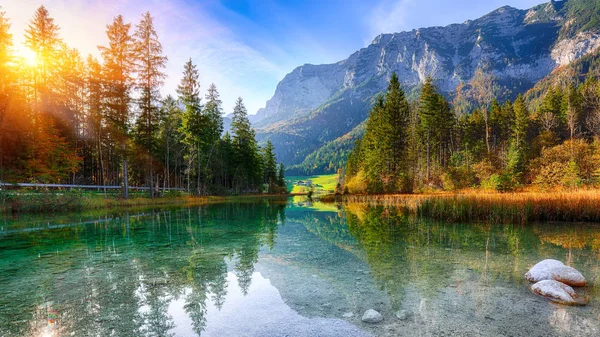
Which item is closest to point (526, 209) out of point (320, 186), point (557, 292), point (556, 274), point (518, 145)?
point (556, 274)

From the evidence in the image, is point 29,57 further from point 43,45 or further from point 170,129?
point 170,129

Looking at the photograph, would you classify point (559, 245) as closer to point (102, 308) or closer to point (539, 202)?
point (539, 202)

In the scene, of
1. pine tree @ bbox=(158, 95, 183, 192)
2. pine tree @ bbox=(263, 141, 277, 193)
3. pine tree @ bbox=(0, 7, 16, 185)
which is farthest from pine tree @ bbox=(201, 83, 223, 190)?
pine tree @ bbox=(263, 141, 277, 193)

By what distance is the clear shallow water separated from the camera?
3.45 m

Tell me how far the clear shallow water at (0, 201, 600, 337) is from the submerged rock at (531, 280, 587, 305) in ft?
0.49

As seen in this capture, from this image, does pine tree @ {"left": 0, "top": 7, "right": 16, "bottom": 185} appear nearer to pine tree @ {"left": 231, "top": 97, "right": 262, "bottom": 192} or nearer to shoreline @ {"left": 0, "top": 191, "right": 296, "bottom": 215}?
shoreline @ {"left": 0, "top": 191, "right": 296, "bottom": 215}

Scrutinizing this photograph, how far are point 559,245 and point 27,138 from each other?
1146 inches

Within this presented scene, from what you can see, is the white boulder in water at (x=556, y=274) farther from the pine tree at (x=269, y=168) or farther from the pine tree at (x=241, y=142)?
the pine tree at (x=269, y=168)

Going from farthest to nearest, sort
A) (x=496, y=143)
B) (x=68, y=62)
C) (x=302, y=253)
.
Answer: (x=496, y=143), (x=68, y=62), (x=302, y=253)

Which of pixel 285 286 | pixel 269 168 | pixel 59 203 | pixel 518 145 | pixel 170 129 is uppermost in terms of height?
pixel 170 129

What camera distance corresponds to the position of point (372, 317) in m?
3.62

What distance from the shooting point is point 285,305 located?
4.16m

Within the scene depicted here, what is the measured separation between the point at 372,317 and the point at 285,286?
6.21 feet

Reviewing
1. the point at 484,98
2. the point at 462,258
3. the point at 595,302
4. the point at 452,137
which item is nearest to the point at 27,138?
the point at 462,258
